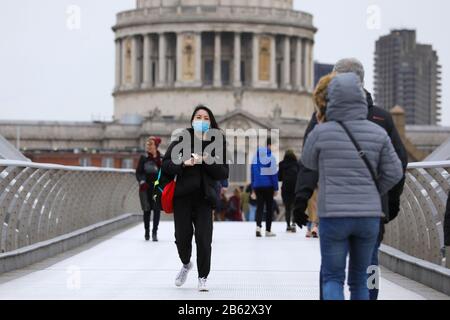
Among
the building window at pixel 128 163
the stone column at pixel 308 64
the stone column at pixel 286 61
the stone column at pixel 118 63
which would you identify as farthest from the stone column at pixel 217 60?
the building window at pixel 128 163

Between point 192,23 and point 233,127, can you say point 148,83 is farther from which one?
point 233,127

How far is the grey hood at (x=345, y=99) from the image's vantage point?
35.1ft

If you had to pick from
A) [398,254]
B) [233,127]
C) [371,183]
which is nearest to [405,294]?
[398,254]

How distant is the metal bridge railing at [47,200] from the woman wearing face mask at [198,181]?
254 centimetres

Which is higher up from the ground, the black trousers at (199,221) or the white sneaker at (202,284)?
the black trousers at (199,221)

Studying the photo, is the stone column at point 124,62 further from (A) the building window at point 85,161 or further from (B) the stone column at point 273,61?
(A) the building window at point 85,161

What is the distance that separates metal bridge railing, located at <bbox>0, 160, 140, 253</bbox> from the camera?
17750 mm

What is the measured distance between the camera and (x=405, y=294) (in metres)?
15.1

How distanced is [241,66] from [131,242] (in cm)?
10765

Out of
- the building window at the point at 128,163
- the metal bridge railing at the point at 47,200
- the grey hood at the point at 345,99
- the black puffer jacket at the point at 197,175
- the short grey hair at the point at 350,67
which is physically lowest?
the building window at the point at 128,163

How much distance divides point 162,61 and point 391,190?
119225 millimetres

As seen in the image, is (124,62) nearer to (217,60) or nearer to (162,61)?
(162,61)

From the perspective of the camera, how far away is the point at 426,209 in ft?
54.3

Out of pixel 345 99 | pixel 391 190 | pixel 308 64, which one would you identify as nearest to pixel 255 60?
pixel 308 64
